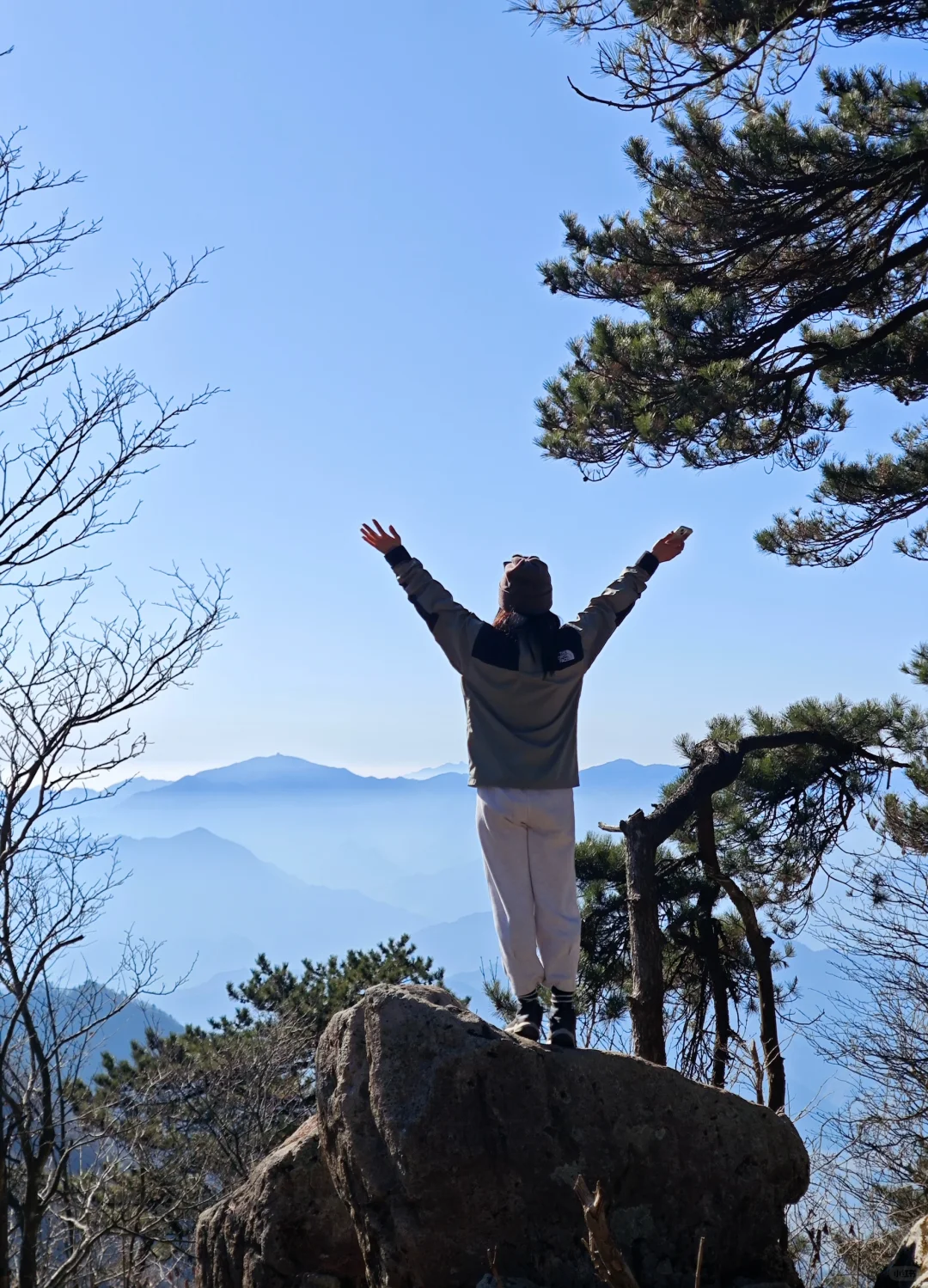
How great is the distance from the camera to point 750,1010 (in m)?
8.97

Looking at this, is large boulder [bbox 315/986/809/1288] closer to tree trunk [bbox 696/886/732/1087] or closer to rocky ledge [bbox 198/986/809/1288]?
rocky ledge [bbox 198/986/809/1288]

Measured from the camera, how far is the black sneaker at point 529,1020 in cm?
434

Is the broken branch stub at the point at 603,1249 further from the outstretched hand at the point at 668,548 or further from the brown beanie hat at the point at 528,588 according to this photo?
the outstretched hand at the point at 668,548

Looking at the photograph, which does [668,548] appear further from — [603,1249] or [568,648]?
[603,1249]

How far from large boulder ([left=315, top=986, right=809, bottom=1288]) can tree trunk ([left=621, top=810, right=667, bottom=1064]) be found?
2.80m

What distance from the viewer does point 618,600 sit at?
15.3 ft

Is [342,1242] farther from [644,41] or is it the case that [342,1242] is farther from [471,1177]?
[644,41]

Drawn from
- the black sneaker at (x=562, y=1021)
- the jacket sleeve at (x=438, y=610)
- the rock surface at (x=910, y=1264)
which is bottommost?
the rock surface at (x=910, y=1264)

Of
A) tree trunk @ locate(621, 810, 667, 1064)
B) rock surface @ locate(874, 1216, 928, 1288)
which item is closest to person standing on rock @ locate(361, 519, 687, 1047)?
rock surface @ locate(874, 1216, 928, 1288)

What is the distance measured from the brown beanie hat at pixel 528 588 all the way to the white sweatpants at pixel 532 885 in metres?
0.67

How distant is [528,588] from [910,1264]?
105 inches

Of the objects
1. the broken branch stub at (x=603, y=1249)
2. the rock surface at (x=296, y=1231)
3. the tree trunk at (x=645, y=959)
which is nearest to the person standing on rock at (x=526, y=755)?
the rock surface at (x=296, y=1231)

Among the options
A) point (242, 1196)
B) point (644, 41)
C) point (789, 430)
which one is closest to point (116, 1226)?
point (242, 1196)

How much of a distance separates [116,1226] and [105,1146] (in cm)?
286
